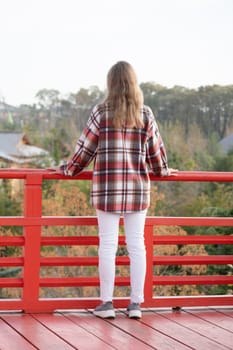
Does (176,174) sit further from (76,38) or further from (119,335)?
(76,38)

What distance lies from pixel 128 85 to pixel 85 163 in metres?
0.45

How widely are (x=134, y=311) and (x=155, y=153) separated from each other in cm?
80

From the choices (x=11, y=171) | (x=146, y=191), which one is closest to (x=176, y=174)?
(x=146, y=191)

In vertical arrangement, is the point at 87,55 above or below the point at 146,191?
above

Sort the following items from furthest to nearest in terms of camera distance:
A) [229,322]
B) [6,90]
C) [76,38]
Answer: [76,38] → [6,90] → [229,322]

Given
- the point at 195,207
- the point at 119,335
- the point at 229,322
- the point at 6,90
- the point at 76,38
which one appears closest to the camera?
the point at 119,335

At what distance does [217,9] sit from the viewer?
42000 millimetres

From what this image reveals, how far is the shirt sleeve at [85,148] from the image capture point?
404cm

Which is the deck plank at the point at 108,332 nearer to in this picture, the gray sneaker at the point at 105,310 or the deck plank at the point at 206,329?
the gray sneaker at the point at 105,310

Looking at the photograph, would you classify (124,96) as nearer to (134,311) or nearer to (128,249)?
(128,249)

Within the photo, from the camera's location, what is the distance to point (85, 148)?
4.07m

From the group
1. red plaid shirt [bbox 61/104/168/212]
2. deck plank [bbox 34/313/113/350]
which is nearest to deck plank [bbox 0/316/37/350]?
deck plank [bbox 34/313/113/350]

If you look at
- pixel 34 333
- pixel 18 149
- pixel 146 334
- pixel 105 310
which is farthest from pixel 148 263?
pixel 18 149

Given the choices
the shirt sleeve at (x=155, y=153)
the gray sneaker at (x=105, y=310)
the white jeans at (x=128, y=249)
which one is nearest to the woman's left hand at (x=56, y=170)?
the white jeans at (x=128, y=249)
